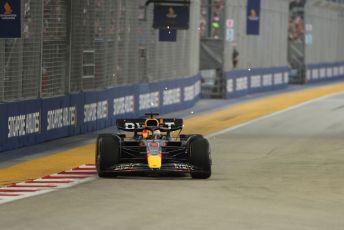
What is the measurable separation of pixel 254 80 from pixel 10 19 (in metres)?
31.1

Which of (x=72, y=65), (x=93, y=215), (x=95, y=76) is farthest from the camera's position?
(x=95, y=76)

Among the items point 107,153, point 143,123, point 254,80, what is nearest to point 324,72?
point 254,80

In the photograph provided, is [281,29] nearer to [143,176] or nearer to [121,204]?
[143,176]

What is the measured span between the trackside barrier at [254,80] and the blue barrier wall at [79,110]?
8336 millimetres

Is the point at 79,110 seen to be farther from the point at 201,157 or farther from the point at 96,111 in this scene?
the point at 201,157

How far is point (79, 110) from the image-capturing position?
96.3 feet

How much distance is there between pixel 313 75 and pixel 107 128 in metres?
39.8

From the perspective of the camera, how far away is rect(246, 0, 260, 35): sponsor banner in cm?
4906

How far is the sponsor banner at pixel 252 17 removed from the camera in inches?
1932

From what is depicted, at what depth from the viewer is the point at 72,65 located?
29.3m

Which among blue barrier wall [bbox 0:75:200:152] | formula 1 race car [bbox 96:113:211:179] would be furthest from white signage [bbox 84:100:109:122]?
formula 1 race car [bbox 96:113:211:179]

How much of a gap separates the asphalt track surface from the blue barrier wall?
151 inches

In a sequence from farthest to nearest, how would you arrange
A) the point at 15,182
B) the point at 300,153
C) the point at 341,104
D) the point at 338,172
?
the point at 341,104 → the point at 300,153 → the point at 338,172 → the point at 15,182

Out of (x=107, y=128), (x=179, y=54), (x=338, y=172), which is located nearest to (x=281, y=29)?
(x=179, y=54)
